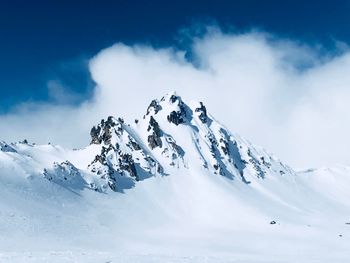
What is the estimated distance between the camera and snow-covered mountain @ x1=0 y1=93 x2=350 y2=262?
8019 cm

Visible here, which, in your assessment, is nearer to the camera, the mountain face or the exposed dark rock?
the mountain face

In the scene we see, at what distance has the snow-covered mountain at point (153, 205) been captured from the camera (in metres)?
80.2

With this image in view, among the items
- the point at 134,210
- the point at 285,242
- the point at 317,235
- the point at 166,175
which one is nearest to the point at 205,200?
the point at 166,175

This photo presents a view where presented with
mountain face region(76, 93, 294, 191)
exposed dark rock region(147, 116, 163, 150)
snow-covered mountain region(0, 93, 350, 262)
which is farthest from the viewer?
exposed dark rock region(147, 116, 163, 150)

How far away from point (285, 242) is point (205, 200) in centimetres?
5759

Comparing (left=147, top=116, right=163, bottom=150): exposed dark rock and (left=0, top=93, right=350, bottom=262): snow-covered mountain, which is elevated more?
(left=147, top=116, right=163, bottom=150): exposed dark rock

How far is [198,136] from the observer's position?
650 feet

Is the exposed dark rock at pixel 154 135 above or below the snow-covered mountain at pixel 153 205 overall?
above

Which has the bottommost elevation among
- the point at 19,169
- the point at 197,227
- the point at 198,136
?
the point at 197,227

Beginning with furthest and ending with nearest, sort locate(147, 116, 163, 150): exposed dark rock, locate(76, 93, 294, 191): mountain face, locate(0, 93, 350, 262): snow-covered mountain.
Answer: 1. locate(147, 116, 163, 150): exposed dark rock
2. locate(76, 93, 294, 191): mountain face
3. locate(0, 93, 350, 262): snow-covered mountain

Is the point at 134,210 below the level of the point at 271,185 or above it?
below

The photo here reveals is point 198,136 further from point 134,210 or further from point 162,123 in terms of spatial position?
point 134,210

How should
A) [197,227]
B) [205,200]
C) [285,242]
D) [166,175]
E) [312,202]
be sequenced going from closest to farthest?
1. [285,242]
2. [197,227]
3. [205,200]
4. [166,175]
5. [312,202]

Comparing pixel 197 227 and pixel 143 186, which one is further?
pixel 143 186
